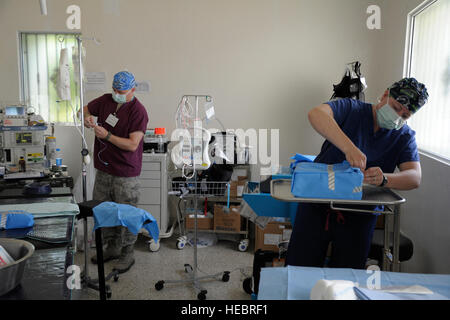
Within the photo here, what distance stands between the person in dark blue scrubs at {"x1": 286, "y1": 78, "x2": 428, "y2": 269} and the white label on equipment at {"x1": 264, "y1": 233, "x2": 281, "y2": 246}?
1.58m

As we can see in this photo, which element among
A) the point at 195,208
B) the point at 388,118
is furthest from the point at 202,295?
the point at 388,118

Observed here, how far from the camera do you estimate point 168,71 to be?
154 inches

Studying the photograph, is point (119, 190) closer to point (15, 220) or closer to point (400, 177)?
point (15, 220)

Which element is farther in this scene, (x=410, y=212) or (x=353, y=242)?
(x=410, y=212)

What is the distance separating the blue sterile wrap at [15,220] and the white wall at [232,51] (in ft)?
8.12

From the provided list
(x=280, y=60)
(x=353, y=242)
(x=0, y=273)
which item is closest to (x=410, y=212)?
(x=353, y=242)

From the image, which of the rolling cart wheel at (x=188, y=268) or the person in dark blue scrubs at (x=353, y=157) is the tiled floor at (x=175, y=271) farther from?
the person in dark blue scrubs at (x=353, y=157)

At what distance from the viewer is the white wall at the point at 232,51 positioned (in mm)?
3795

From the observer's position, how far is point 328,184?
1462 mm

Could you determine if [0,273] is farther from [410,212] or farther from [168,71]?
[168,71]

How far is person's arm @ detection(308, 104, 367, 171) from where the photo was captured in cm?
154

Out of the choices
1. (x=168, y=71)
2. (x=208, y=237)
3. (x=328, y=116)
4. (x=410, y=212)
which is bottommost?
(x=208, y=237)

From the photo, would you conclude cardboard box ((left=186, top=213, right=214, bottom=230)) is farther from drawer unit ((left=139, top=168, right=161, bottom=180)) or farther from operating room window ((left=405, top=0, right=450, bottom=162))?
operating room window ((left=405, top=0, right=450, bottom=162))
